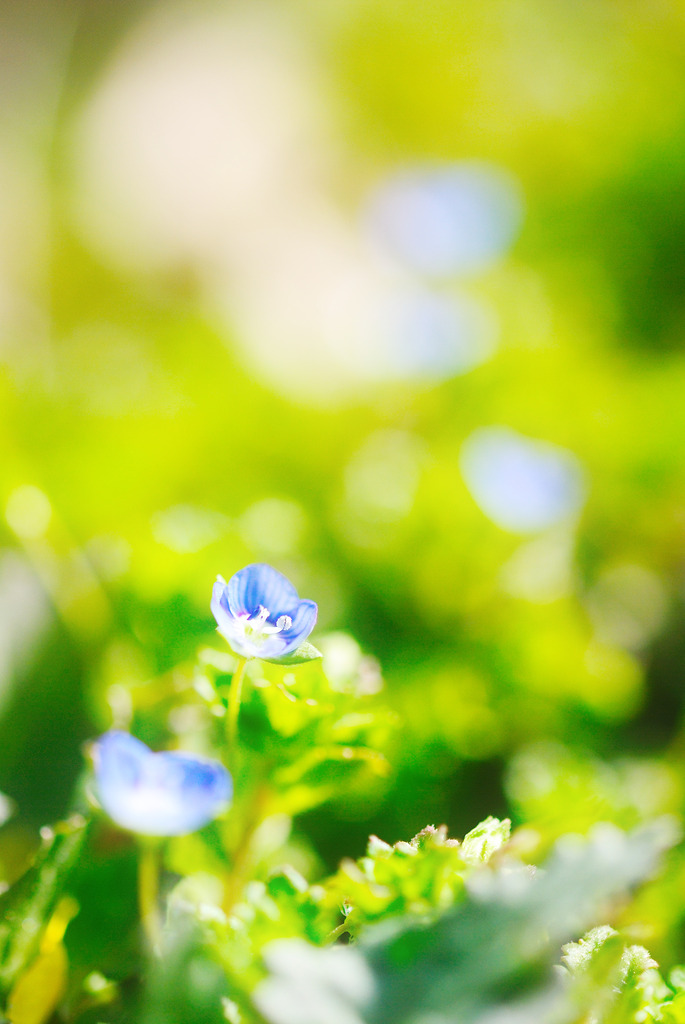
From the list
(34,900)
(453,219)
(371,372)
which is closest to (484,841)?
(34,900)

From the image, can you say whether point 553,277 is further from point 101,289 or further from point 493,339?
point 101,289

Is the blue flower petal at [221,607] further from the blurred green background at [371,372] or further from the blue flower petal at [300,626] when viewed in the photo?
the blurred green background at [371,372]

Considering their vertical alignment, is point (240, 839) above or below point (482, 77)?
below

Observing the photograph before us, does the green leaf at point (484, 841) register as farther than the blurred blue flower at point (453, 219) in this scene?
No

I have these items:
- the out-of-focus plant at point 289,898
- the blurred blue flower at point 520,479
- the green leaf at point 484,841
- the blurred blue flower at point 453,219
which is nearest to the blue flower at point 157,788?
the out-of-focus plant at point 289,898

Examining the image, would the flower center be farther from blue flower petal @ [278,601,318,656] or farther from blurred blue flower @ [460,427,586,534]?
blurred blue flower @ [460,427,586,534]

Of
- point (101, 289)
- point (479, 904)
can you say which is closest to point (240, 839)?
point (479, 904)

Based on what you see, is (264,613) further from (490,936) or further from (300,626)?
(490,936)
